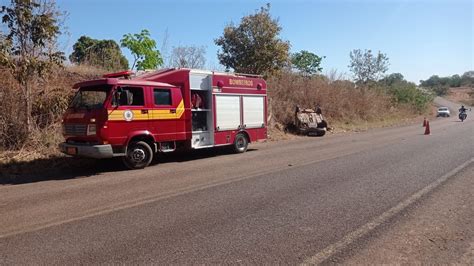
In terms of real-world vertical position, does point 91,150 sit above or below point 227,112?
below

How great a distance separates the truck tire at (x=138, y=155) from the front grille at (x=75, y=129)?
1.24 meters

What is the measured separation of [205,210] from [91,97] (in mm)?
6049

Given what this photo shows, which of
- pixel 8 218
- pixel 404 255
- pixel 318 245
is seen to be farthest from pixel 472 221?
pixel 8 218

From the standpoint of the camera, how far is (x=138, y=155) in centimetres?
1172

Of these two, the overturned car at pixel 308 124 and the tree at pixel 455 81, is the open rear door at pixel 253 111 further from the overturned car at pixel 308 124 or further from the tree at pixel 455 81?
the tree at pixel 455 81

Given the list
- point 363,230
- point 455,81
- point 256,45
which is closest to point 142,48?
point 256,45

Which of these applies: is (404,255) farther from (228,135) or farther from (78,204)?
(228,135)

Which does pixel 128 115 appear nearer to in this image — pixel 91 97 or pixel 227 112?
pixel 91 97

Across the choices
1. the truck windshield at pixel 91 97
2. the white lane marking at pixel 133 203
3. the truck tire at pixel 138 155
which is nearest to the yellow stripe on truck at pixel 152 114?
the truck windshield at pixel 91 97

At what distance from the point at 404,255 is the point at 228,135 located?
10393 mm

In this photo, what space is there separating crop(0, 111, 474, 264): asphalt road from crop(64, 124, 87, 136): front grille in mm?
1206

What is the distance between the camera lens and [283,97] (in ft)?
92.2

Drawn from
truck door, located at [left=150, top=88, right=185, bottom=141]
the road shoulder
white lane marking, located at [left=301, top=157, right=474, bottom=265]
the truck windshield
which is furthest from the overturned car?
the road shoulder

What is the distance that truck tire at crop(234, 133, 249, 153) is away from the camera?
15.4 metres
